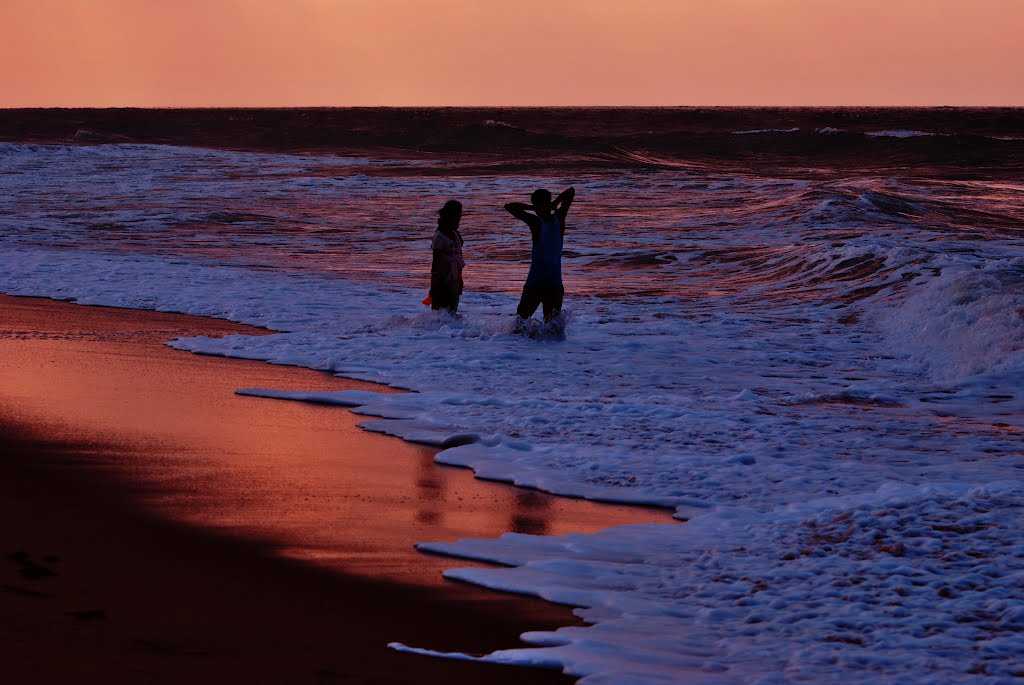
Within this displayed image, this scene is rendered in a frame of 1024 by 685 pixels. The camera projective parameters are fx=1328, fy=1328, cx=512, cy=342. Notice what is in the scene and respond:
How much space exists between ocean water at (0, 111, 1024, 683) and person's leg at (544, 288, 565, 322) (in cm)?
36

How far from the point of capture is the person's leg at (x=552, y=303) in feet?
39.2

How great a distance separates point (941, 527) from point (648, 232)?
18.8 m

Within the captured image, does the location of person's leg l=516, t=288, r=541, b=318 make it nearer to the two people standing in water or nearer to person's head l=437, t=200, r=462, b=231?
the two people standing in water

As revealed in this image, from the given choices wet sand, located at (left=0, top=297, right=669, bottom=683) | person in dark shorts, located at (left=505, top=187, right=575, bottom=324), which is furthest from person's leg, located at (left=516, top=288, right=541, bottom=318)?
wet sand, located at (left=0, top=297, right=669, bottom=683)

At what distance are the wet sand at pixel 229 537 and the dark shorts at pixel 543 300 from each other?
362 cm

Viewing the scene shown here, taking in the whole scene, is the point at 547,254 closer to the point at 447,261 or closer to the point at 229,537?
the point at 447,261

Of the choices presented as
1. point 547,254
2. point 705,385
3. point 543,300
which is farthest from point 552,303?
point 705,385

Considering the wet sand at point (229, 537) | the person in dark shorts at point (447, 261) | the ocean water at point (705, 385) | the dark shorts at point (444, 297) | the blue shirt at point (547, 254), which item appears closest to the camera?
the wet sand at point (229, 537)

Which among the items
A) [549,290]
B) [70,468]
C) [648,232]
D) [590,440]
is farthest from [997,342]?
[648,232]

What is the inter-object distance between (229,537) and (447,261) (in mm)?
6950

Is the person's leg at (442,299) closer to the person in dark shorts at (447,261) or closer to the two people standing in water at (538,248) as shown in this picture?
the person in dark shorts at (447,261)

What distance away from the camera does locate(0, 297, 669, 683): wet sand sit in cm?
422

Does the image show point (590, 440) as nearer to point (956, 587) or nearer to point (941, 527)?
point (941, 527)

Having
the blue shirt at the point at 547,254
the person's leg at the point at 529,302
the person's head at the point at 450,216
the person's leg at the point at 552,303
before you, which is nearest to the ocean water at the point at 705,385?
the person's leg at the point at 529,302
